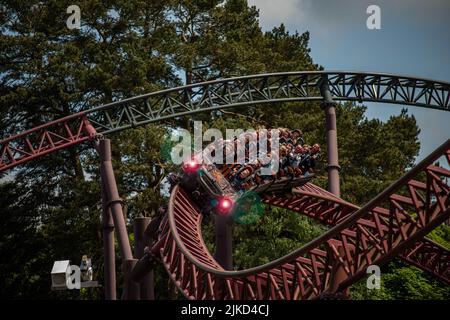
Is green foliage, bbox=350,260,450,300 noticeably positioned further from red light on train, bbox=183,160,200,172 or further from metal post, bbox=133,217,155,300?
red light on train, bbox=183,160,200,172

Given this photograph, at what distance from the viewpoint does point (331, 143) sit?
77.0ft

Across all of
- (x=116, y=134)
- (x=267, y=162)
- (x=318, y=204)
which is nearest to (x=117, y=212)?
(x=267, y=162)

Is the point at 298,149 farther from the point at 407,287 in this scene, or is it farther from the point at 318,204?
the point at 407,287

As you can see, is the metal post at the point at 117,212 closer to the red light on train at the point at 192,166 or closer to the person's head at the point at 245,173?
the red light on train at the point at 192,166

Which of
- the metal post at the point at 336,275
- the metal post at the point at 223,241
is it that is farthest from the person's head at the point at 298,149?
the metal post at the point at 336,275

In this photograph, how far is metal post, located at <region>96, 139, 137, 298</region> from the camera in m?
18.8

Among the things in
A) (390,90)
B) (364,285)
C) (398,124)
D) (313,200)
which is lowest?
(364,285)

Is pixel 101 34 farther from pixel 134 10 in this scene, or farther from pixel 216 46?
pixel 216 46

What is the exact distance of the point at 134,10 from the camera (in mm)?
33562

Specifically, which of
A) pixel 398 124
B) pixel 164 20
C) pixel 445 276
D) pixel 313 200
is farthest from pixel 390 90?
pixel 398 124

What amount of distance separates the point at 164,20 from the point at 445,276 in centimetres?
1917

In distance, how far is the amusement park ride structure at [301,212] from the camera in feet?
41.9

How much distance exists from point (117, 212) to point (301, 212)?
485 centimetres

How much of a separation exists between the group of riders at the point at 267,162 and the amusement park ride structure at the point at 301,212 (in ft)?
2.38
